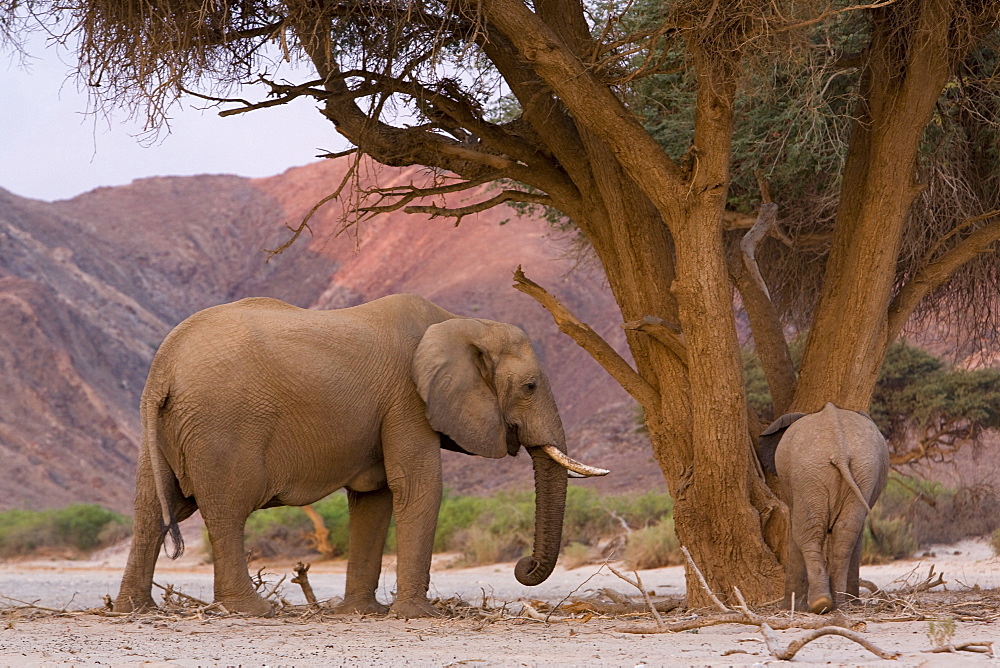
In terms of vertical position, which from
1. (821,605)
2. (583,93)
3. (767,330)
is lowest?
(821,605)

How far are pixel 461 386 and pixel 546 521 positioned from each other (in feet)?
3.94

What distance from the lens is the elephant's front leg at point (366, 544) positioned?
30.3 feet

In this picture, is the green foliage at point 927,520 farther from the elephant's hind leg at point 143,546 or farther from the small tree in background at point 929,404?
the elephant's hind leg at point 143,546

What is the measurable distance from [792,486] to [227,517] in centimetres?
386

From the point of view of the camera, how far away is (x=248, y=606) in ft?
27.3

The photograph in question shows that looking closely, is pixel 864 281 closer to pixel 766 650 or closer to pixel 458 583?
pixel 766 650

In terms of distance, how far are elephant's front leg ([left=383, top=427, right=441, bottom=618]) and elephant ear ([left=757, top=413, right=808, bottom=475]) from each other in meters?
2.38

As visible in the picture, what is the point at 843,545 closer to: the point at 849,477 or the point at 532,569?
the point at 849,477

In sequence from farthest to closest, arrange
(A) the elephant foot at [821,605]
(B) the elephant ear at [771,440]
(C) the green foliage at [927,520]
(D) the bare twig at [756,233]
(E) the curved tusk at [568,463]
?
(C) the green foliage at [927,520], (D) the bare twig at [756,233], (E) the curved tusk at [568,463], (B) the elephant ear at [771,440], (A) the elephant foot at [821,605]

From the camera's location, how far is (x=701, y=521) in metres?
8.66

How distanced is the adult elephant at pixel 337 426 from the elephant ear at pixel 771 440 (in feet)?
4.02

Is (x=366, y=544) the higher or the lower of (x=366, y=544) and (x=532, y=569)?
the higher

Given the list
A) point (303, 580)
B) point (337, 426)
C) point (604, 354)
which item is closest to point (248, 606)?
point (303, 580)

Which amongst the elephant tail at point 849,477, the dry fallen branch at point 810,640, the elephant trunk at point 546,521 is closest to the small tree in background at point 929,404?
the elephant trunk at point 546,521
